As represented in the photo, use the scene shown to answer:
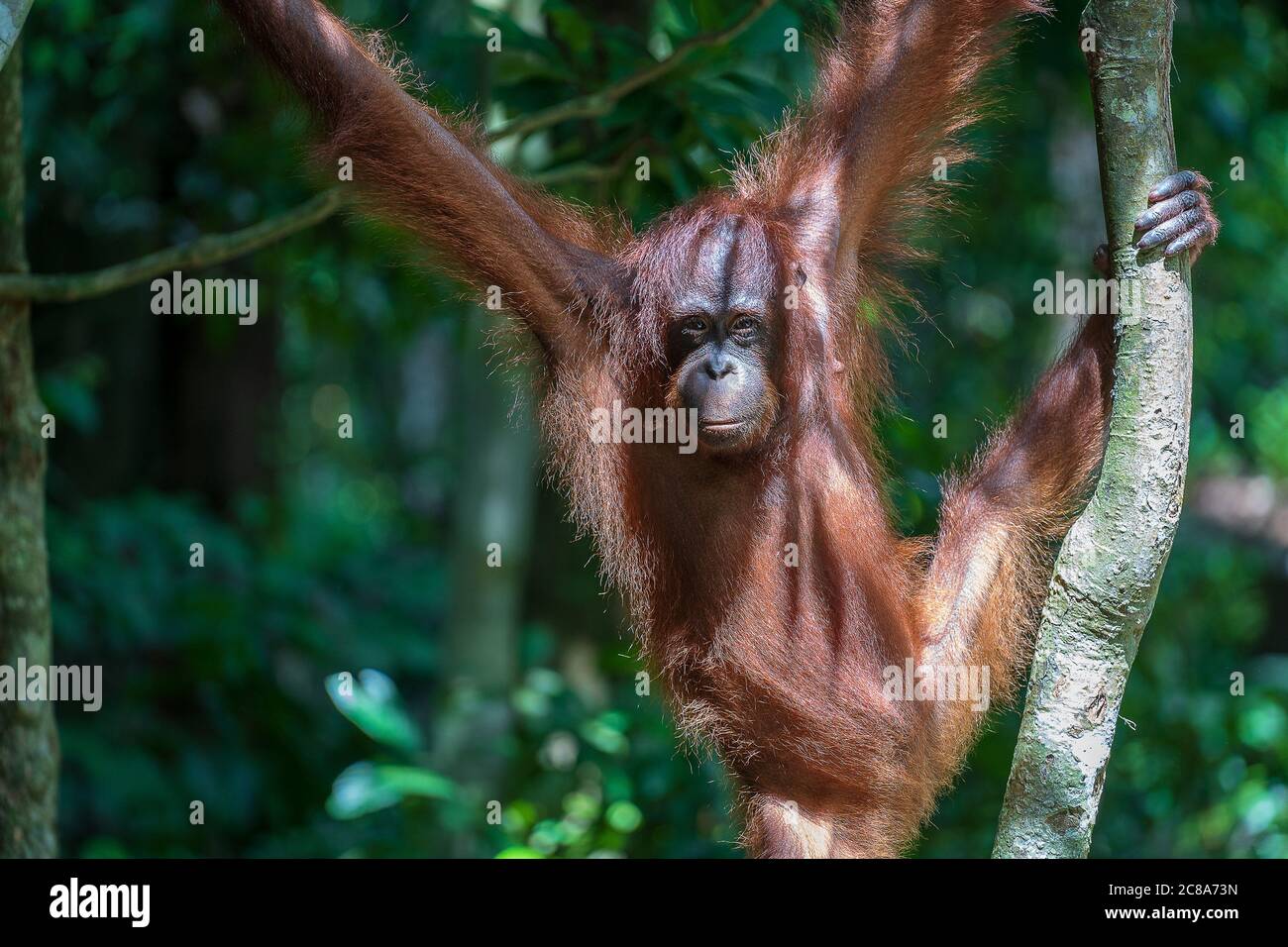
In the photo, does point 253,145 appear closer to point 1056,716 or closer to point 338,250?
point 338,250

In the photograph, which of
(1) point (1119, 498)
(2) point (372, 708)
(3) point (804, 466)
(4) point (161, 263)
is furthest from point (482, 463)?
(1) point (1119, 498)

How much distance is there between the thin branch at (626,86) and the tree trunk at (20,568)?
67.9 inches

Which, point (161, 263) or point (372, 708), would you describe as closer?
point (161, 263)

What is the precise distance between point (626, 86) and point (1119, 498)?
8.19ft

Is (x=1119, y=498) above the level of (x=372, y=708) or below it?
above

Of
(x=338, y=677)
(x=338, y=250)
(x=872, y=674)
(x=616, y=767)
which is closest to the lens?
(x=872, y=674)

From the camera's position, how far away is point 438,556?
14164mm

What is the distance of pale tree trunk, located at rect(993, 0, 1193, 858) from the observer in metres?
2.91

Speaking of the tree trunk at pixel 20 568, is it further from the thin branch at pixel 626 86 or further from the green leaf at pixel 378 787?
the thin branch at pixel 626 86

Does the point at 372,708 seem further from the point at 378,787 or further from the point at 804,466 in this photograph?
the point at 804,466

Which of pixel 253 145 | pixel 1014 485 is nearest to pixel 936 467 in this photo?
pixel 1014 485

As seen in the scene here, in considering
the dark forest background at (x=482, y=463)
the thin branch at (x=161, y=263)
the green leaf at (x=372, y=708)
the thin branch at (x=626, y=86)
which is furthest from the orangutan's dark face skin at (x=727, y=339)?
the green leaf at (x=372, y=708)

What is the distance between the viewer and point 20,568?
14.5 ft
